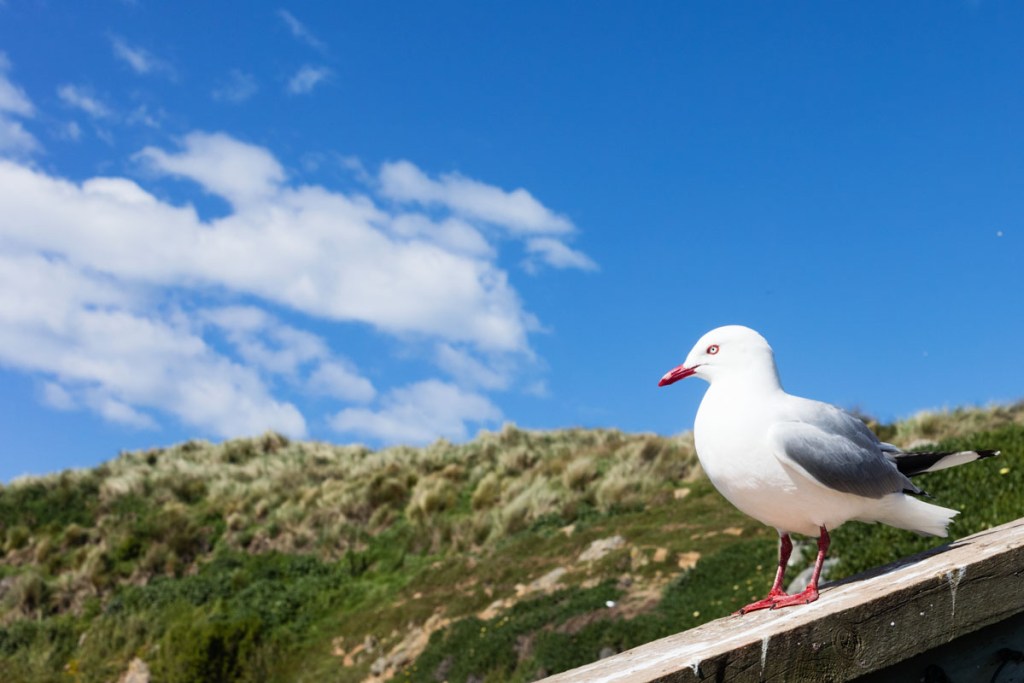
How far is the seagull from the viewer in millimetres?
3510

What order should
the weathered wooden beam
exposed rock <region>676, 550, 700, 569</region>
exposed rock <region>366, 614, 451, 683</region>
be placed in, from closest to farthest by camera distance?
the weathered wooden beam < exposed rock <region>676, 550, 700, 569</region> < exposed rock <region>366, 614, 451, 683</region>

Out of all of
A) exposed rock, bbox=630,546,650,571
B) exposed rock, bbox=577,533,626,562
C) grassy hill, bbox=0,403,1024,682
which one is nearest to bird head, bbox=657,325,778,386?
grassy hill, bbox=0,403,1024,682

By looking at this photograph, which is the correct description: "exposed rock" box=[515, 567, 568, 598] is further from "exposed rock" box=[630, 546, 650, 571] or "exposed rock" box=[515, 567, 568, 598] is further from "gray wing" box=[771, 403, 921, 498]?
"gray wing" box=[771, 403, 921, 498]

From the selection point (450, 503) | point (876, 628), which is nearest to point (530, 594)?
point (450, 503)

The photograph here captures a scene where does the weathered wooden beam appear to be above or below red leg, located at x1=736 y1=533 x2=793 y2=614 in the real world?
below

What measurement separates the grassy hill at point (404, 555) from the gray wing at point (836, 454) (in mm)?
5876

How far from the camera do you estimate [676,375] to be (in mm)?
3859

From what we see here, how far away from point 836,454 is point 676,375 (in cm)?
71

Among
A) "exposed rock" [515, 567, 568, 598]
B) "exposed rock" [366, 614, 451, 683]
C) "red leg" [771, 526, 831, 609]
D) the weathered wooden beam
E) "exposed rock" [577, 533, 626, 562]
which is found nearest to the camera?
the weathered wooden beam

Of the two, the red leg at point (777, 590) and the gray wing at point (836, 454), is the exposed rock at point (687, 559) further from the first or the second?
the gray wing at point (836, 454)

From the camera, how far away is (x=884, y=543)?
9.73 meters

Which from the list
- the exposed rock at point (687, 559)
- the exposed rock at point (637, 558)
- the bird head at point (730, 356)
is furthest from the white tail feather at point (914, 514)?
the exposed rock at point (637, 558)

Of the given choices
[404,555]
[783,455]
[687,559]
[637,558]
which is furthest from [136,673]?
[783,455]

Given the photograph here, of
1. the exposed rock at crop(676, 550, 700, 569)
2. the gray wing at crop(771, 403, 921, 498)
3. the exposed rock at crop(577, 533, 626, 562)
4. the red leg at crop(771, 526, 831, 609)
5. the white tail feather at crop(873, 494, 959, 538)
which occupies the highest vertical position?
the exposed rock at crop(577, 533, 626, 562)
